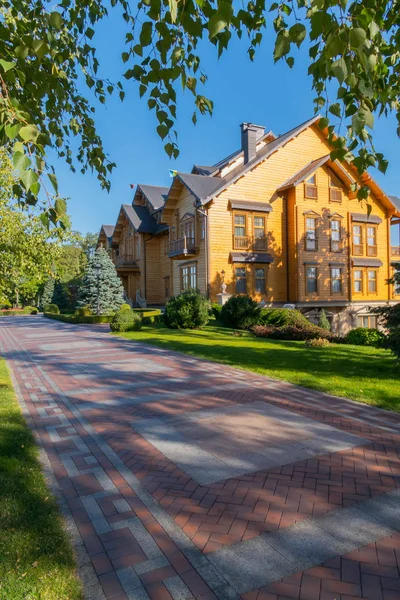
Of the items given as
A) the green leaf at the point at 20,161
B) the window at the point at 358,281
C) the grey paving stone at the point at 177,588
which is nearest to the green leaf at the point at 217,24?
the green leaf at the point at 20,161

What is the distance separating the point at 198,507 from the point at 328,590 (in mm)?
1351

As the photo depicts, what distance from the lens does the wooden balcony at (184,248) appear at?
88.2 ft

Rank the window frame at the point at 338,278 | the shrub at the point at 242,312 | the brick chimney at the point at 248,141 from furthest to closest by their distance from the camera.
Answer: the window frame at the point at 338,278 < the brick chimney at the point at 248,141 < the shrub at the point at 242,312

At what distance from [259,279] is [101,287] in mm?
13076

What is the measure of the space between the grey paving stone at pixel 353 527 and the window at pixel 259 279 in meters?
24.0

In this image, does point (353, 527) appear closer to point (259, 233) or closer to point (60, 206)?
point (60, 206)

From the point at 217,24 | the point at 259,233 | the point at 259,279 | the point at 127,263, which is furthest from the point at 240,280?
the point at 217,24

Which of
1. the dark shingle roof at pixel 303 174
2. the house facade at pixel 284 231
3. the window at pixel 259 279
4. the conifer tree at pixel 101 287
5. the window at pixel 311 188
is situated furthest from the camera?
the conifer tree at pixel 101 287

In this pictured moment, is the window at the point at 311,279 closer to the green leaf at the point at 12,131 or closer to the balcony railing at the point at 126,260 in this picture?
the balcony railing at the point at 126,260

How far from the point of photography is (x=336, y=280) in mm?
29000

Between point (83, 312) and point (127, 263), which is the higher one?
point (127, 263)

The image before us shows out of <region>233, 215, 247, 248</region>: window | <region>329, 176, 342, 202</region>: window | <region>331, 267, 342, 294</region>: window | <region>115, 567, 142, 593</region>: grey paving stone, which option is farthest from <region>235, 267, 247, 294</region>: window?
<region>115, 567, 142, 593</region>: grey paving stone

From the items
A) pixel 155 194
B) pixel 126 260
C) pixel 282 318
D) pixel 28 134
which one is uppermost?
pixel 155 194

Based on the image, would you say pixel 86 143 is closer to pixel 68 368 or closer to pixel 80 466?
pixel 80 466
